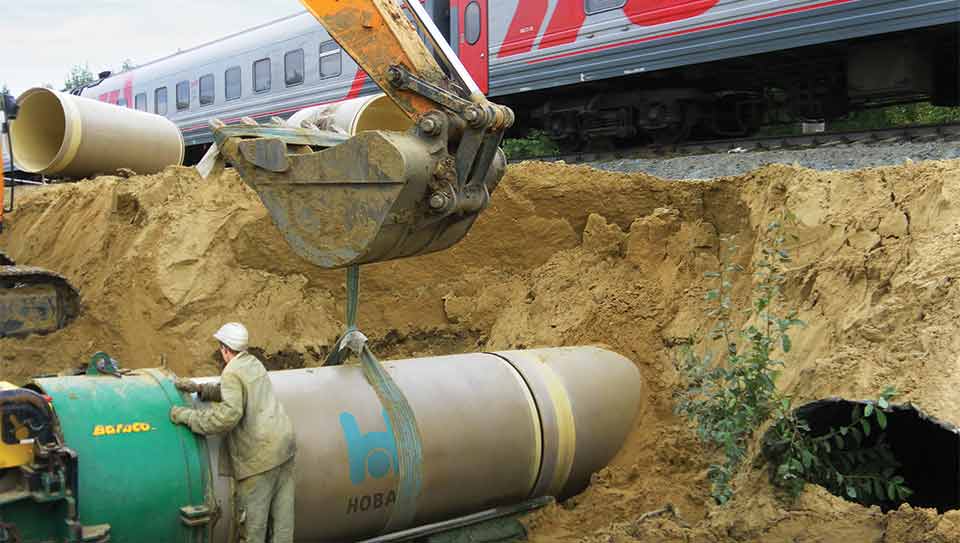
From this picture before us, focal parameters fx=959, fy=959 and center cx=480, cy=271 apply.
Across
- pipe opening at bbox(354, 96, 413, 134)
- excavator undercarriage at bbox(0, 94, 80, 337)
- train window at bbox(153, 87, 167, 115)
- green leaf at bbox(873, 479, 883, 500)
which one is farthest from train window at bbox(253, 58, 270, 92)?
green leaf at bbox(873, 479, 883, 500)

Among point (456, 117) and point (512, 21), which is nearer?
point (456, 117)

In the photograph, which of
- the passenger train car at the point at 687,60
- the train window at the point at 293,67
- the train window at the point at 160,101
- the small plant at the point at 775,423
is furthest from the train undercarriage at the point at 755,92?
the train window at the point at 160,101

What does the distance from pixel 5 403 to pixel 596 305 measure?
4.84 meters

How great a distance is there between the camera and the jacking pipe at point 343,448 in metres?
4.57

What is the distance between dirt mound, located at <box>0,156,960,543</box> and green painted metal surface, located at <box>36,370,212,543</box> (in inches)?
97.5

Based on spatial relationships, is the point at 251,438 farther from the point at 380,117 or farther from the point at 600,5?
the point at 600,5

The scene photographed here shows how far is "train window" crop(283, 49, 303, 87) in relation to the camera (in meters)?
16.9

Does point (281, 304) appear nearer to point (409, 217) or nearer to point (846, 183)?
point (409, 217)

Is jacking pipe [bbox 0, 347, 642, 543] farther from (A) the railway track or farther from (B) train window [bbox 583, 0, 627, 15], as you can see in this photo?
(B) train window [bbox 583, 0, 627, 15]

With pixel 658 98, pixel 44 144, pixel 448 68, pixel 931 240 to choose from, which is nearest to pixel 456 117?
pixel 448 68

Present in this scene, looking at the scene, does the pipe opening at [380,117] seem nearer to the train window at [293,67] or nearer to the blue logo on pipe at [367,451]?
the blue logo on pipe at [367,451]

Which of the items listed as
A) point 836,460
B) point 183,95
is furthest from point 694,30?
point 183,95

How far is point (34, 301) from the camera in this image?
8719mm

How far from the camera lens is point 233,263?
9.11 m
